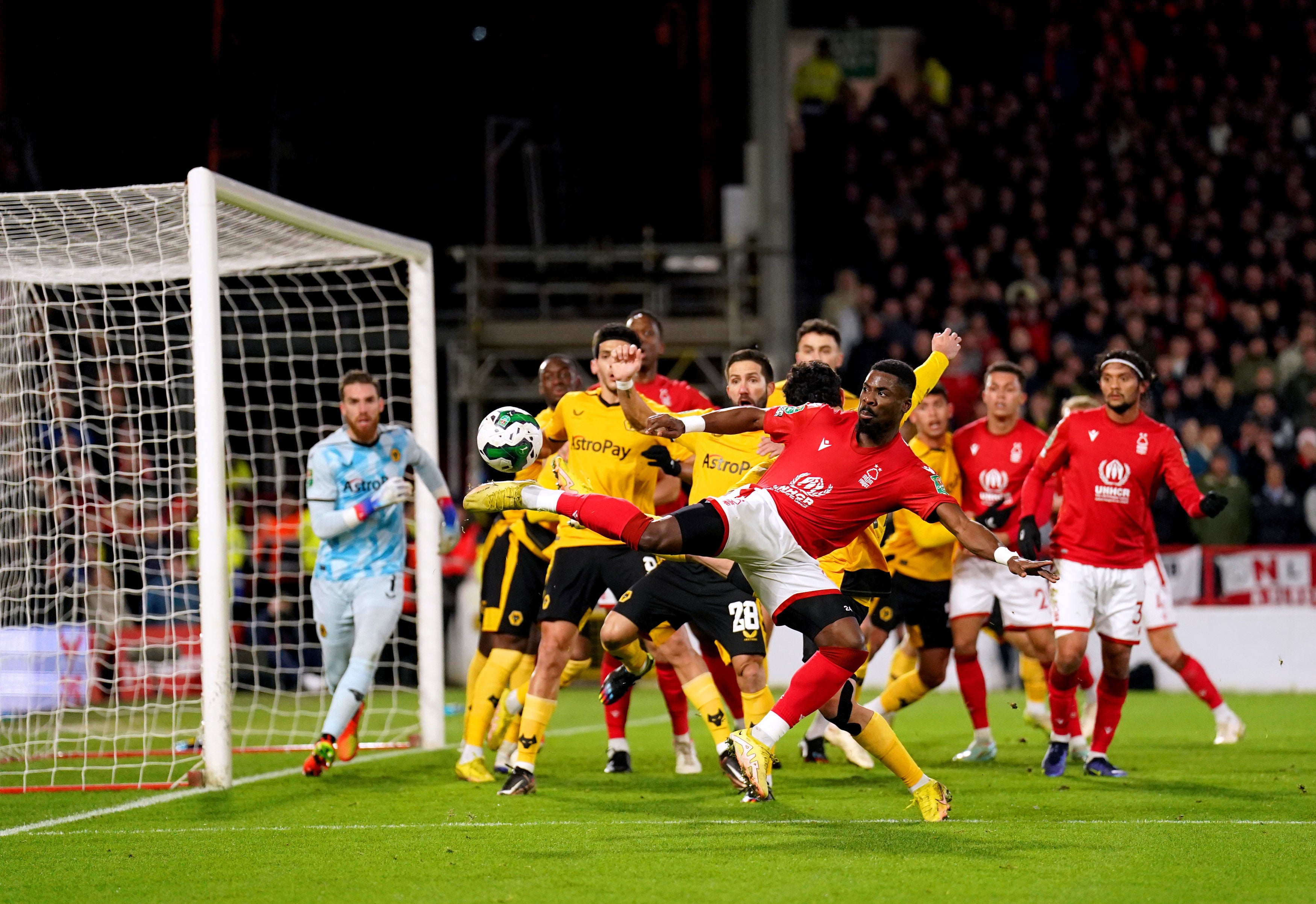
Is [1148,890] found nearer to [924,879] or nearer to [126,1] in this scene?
[924,879]

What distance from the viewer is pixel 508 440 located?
710cm

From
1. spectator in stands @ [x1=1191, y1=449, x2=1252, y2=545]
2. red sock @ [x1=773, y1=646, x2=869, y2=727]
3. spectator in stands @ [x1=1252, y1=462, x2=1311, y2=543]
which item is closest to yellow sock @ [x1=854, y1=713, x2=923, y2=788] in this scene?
red sock @ [x1=773, y1=646, x2=869, y2=727]

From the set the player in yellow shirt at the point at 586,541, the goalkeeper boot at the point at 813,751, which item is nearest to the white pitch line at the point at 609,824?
the player in yellow shirt at the point at 586,541

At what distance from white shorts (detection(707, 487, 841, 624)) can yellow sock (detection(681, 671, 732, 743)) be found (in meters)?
1.44

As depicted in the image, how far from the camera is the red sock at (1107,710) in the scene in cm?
847

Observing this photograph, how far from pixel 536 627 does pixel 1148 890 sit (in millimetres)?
5187

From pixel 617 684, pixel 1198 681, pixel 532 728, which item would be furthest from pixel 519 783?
pixel 1198 681

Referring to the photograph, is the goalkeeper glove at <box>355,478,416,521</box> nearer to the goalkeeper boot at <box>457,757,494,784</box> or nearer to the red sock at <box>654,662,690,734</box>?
the goalkeeper boot at <box>457,757,494,784</box>

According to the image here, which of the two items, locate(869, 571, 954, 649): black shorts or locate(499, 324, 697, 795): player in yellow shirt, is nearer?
locate(499, 324, 697, 795): player in yellow shirt

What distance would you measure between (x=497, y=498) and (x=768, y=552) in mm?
1179

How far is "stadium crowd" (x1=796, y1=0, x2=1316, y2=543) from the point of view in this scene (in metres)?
16.2

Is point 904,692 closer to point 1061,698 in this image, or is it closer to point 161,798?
point 1061,698

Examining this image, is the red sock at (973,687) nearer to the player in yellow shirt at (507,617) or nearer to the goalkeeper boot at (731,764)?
the goalkeeper boot at (731,764)

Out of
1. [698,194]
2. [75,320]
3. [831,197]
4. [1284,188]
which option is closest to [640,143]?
[698,194]
